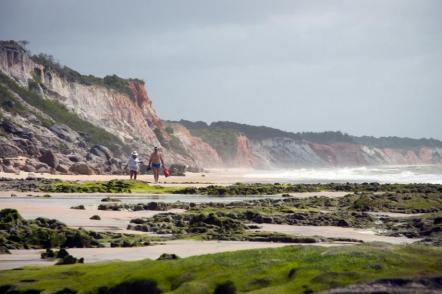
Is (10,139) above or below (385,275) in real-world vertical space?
above

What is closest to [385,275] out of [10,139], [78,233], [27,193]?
[78,233]

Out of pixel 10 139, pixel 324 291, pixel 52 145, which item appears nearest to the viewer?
pixel 324 291

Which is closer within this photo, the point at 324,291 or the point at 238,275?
the point at 324,291

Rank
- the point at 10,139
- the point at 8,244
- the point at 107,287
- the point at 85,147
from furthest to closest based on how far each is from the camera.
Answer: the point at 85,147 < the point at 10,139 < the point at 8,244 < the point at 107,287

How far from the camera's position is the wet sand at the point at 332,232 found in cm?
2528

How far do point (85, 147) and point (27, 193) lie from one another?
50.6m

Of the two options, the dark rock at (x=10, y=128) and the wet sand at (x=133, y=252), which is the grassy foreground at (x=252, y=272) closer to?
the wet sand at (x=133, y=252)

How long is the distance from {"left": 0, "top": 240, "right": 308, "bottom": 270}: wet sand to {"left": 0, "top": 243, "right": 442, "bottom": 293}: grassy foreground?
11.0 feet

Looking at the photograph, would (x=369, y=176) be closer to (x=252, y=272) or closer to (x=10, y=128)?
(x=10, y=128)

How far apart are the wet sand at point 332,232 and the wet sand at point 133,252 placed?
416 centimetres

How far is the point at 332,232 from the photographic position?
90.0ft

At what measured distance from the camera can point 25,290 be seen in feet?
44.2

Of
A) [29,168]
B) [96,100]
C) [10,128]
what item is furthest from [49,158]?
[96,100]

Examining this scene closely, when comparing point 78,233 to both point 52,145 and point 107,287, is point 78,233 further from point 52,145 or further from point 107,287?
point 52,145
